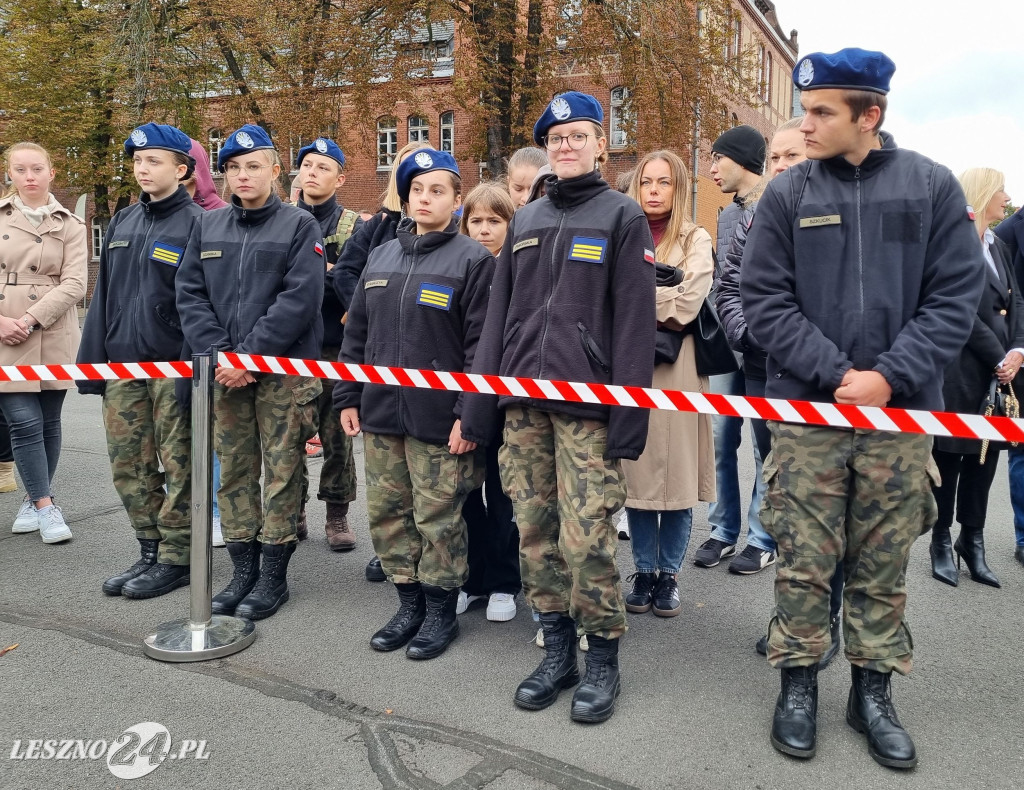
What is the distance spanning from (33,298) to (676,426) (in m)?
3.92

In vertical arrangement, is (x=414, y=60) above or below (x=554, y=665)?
above

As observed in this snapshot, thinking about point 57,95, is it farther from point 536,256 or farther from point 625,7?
point 536,256

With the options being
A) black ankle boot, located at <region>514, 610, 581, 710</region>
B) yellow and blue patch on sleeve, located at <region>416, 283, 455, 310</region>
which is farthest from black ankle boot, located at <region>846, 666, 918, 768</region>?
yellow and blue patch on sleeve, located at <region>416, 283, 455, 310</region>

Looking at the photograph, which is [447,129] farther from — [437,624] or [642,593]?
[437,624]

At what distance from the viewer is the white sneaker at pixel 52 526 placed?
5031 mm

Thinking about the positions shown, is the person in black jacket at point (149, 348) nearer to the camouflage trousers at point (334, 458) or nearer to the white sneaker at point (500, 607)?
the camouflage trousers at point (334, 458)

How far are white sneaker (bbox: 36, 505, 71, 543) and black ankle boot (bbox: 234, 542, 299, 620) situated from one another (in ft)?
5.50

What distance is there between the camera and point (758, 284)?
2918mm

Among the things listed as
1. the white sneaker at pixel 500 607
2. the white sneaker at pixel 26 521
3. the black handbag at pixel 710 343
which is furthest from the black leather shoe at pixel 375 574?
the white sneaker at pixel 26 521

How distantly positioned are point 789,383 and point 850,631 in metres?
0.86

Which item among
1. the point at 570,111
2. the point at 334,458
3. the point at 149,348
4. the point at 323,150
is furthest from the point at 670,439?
the point at 323,150

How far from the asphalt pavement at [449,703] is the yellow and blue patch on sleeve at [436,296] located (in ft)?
4.82

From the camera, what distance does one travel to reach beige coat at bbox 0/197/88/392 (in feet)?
16.8

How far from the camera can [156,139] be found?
425cm
